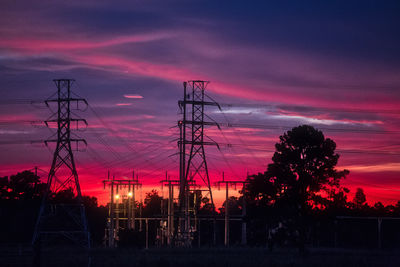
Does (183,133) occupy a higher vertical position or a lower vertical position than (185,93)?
lower

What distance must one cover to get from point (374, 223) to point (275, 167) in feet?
124

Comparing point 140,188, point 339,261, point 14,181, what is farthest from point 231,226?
point 339,261

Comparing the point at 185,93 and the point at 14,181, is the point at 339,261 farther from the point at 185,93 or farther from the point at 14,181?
the point at 14,181

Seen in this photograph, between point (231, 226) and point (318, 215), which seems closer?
point (318, 215)

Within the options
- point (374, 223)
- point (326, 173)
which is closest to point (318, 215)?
point (326, 173)

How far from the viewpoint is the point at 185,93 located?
6981 cm

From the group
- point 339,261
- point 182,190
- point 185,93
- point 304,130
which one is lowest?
point 339,261

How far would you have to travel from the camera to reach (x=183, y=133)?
66.1m

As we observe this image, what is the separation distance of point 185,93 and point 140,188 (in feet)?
85.3

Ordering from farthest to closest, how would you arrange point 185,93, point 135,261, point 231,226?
point 231,226, point 185,93, point 135,261

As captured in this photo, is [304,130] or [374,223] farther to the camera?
[374,223]

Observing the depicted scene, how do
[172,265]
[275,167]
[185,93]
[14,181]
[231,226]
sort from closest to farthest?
[172,265] < [275,167] < [185,93] < [231,226] < [14,181]

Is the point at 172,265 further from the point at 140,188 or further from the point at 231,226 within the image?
the point at 231,226

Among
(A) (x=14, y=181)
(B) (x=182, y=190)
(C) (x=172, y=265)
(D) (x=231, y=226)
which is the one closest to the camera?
(C) (x=172, y=265)
